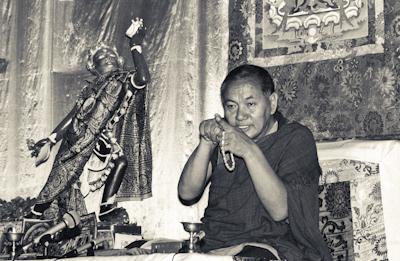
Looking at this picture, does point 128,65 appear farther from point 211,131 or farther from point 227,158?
point 211,131

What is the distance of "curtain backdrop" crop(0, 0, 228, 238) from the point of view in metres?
4.30

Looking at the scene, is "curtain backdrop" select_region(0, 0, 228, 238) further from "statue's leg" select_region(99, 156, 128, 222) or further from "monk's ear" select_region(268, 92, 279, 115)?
"monk's ear" select_region(268, 92, 279, 115)

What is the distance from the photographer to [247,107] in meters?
3.21

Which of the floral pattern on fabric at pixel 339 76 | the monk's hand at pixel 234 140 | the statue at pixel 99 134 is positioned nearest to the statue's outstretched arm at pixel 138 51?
the statue at pixel 99 134

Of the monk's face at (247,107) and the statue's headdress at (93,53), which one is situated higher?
the statue's headdress at (93,53)

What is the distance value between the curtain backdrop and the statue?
0.06 m

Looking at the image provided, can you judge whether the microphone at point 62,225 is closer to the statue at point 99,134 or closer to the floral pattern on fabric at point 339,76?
the statue at point 99,134

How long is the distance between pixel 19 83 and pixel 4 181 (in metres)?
0.55

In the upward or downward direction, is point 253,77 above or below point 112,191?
above

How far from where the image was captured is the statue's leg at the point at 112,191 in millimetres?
4441

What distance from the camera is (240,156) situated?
296cm

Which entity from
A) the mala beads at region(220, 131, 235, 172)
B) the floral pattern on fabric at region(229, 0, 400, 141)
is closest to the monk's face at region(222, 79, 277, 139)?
the mala beads at region(220, 131, 235, 172)

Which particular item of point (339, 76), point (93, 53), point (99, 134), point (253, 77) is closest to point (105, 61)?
point (93, 53)

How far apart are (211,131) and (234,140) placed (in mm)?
115
